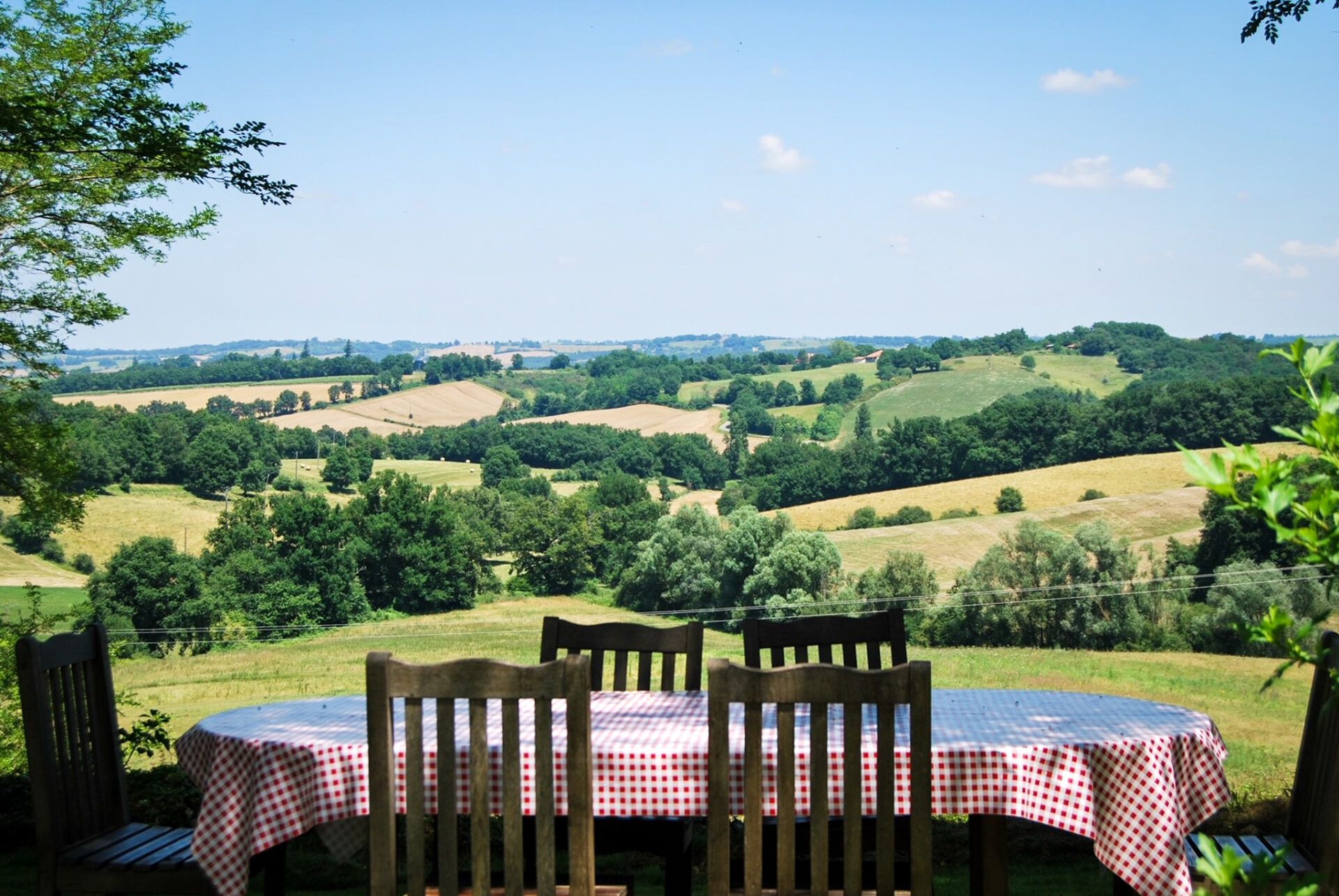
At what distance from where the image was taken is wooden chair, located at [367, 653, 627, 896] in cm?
224

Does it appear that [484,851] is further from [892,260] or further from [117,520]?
[892,260]

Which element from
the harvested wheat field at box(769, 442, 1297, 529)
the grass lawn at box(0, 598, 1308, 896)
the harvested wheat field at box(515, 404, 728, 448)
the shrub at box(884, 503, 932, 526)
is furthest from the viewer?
the harvested wheat field at box(515, 404, 728, 448)

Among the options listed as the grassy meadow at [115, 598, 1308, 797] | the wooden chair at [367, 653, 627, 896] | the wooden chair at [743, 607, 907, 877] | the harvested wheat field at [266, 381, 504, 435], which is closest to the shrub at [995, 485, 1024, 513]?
the grassy meadow at [115, 598, 1308, 797]

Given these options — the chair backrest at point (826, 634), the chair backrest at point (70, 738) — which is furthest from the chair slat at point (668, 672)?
the chair backrest at point (70, 738)

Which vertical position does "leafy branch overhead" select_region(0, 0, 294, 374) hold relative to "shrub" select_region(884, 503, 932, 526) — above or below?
above

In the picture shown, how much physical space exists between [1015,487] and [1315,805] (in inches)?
1025

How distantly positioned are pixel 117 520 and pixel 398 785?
2315cm

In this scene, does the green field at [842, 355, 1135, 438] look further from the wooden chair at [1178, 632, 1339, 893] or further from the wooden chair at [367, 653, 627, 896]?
the wooden chair at [367, 653, 627, 896]

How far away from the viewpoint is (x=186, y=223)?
23.8 feet

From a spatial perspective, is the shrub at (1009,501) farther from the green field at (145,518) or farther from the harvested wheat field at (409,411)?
the harvested wheat field at (409,411)

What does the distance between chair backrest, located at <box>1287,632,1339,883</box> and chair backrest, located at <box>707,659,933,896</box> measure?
812 millimetres

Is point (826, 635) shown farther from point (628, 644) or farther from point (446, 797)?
point (446, 797)

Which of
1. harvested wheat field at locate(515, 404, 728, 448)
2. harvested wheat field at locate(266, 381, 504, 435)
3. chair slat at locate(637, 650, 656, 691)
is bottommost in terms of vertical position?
harvested wheat field at locate(515, 404, 728, 448)

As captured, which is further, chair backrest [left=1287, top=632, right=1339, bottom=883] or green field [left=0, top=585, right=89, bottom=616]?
green field [left=0, top=585, right=89, bottom=616]
